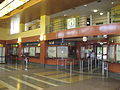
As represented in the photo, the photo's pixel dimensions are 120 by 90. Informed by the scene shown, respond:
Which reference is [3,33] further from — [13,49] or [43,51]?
[43,51]

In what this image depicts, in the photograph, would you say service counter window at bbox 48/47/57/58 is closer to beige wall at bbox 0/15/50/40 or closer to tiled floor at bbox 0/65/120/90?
beige wall at bbox 0/15/50/40

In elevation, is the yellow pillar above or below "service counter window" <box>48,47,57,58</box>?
above

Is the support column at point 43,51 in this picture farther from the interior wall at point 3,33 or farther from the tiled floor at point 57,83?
the interior wall at point 3,33

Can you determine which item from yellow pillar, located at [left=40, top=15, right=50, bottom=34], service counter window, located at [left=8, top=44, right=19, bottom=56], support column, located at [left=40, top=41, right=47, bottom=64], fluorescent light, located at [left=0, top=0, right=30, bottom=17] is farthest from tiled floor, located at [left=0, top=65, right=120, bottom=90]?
service counter window, located at [left=8, top=44, right=19, bottom=56]

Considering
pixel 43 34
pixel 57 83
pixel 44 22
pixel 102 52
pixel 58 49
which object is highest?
pixel 44 22

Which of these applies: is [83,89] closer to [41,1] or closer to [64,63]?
[41,1]

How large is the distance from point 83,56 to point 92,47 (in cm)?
129

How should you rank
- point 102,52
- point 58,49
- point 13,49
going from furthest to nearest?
1. point 13,49
2. point 102,52
3. point 58,49

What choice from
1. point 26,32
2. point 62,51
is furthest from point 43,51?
point 26,32

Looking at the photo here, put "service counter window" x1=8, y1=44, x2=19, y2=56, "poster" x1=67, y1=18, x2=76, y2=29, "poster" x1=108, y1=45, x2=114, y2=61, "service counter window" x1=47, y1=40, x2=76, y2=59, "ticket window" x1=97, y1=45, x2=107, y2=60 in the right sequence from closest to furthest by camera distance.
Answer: "poster" x1=108, y1=45, x2=114, y2=61
"poster" x1=67, y1=18, x2=76, y2=29
"service counter window" x1=47, y1=40, x2=76, y2=59
"ticket window" x1=97, y1=45, x2=107, y2=60
"service counter window" x1=8, y1=44, x2=19, y2=56

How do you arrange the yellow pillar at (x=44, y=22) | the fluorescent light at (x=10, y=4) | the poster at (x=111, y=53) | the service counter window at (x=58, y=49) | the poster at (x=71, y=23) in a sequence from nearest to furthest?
1. the fluorescent light at (x=10, y=4)
2. the poster at (x=111, y=53)
3. the poster at (x=71, y=23)
4. the yellow pillar at (x=44, y=22)
5. the service counter window at (x=58, y=49)

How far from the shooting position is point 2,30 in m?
18.1

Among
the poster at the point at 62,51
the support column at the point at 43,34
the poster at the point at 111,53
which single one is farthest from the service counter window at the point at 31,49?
the poster at the point at 111,53

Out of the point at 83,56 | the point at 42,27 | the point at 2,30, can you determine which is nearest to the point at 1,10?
the point at 42,27
